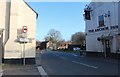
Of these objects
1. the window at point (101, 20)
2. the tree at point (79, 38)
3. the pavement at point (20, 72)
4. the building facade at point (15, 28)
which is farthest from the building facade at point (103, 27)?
the tree at point (79, 38)

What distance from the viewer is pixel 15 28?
27672mm

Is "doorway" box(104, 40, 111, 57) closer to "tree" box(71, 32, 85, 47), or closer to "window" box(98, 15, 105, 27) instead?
"window" box(98, 15, 105, 27)

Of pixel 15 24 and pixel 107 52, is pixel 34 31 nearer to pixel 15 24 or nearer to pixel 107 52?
pixel 15 24

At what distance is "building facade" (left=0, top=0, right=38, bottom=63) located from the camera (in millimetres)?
27641

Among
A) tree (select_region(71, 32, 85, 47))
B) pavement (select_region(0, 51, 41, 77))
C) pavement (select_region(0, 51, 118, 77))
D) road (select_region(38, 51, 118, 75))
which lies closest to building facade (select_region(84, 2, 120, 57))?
road (select_region(38, 51, 118, 75))

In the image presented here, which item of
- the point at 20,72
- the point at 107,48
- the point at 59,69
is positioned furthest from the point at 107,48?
the point at 20,72

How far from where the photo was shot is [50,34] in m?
138

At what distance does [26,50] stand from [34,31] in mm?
1785

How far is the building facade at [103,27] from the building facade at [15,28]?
569 inches

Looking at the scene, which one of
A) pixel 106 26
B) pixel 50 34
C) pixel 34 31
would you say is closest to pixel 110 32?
pixel 106 26

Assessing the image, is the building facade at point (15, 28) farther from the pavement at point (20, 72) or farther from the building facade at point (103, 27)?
the building facade at point (103, 27)

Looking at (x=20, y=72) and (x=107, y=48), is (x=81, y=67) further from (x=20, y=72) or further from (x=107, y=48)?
(x=107, y=48)

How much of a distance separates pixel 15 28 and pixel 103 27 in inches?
774

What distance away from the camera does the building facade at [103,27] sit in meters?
40.7
